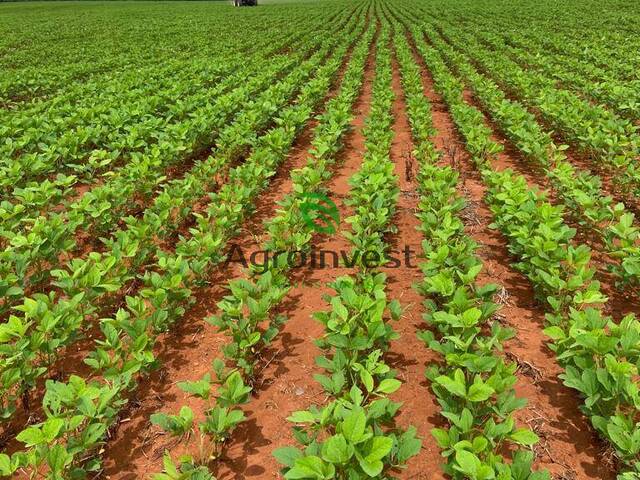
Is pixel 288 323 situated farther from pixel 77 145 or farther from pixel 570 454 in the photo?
pixel 77 145

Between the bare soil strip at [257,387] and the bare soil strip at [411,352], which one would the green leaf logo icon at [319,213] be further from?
the bare soil strip at [411,352]

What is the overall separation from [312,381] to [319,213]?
274 centimetres

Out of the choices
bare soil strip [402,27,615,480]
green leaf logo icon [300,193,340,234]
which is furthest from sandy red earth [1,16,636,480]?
green leaf logo icon [300,193,340,234]

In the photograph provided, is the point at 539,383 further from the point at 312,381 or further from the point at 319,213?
the point at 319,213

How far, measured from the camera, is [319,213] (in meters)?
5.62

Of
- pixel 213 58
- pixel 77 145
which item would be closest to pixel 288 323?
pixel 77 145

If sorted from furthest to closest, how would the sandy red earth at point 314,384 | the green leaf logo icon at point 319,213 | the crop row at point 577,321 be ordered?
the green leaf logo icon at point 319,213 < the sandy red earth at point 314,384 < the crop row at point 577,321

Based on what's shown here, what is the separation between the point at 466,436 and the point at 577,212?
383 centimetres

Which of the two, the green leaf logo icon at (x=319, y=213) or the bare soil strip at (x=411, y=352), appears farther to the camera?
the green leaf logo icon at (x=319, y=213)

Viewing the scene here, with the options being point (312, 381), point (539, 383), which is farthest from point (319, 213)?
A: point (539, 383)

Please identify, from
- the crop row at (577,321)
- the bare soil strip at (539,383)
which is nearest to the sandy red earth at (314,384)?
the bare soil strip at (539,383)

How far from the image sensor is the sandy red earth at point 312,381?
8.86 feet

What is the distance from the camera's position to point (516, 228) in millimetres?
4344

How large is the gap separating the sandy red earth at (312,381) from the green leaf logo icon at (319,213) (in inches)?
7.5
